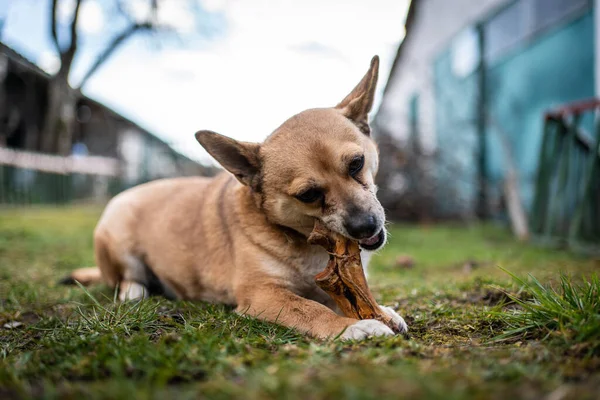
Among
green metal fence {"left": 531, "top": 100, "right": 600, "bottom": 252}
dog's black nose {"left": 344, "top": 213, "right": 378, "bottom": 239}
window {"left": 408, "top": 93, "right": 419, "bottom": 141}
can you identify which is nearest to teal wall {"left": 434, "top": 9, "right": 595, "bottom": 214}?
window {"left": 408, "top": 93, "right": 419, "bottom": 141}

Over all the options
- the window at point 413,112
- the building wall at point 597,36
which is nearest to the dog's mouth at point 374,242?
the building wall at point 597,36

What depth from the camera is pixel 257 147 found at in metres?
3.28

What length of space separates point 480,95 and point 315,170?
9.62m

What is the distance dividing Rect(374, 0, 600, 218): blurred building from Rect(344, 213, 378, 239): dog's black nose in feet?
19.7

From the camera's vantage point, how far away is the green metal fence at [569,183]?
5.41 meters

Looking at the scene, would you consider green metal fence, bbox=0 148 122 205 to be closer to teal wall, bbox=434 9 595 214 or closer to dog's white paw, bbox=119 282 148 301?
dog's white paw, bbox=119 282 148 301

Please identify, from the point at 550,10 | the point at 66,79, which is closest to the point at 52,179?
the point at 66,79

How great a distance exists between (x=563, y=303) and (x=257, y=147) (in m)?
2.09

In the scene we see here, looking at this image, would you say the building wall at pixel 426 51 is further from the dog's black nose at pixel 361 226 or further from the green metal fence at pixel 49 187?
the green metal fence at pixel 49 187

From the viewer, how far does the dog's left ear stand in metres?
3.48

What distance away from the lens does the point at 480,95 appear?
11.2 m

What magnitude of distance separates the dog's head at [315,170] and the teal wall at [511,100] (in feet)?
19.3

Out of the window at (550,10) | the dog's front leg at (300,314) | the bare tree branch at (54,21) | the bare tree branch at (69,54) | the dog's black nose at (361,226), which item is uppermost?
the bare tree branch at (54,21)

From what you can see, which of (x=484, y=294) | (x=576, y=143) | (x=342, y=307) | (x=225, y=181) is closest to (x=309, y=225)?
(x=342, y=307)
